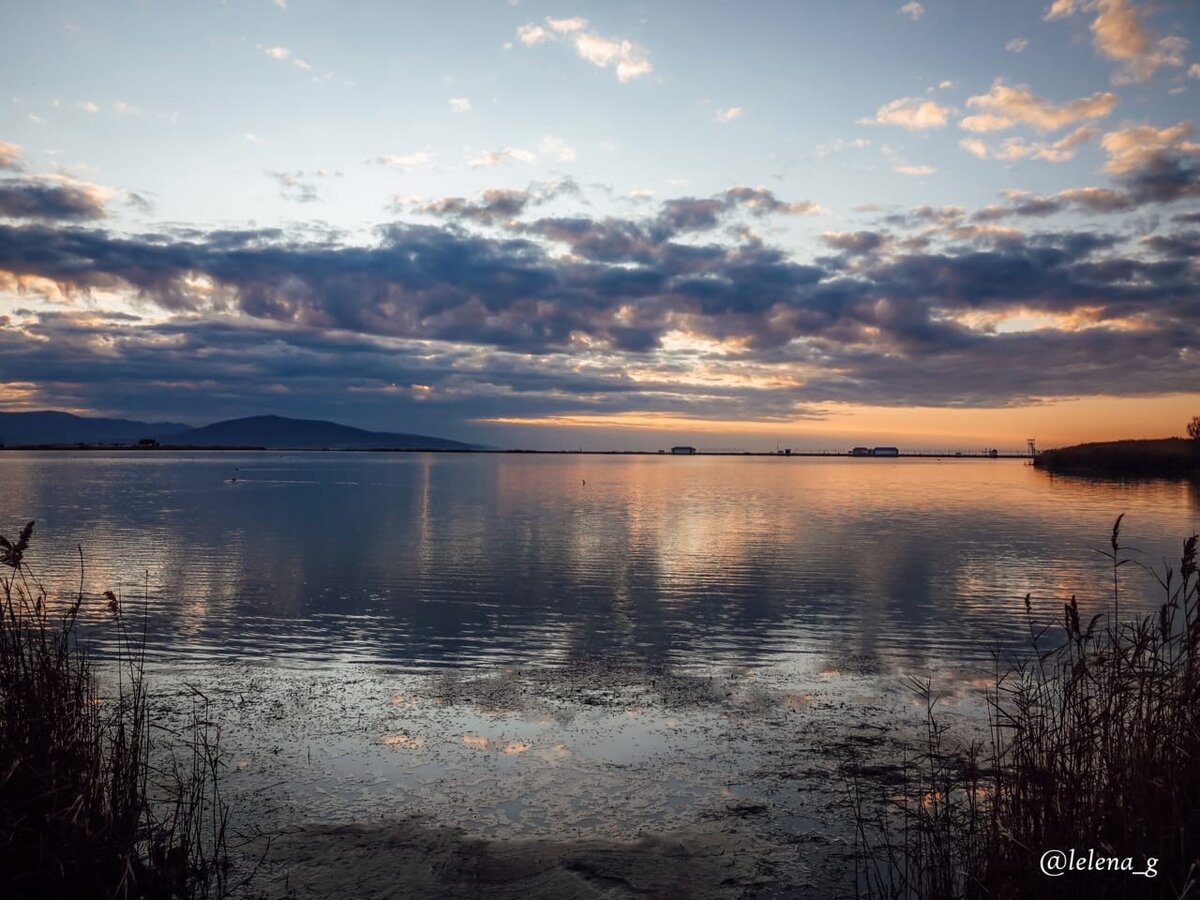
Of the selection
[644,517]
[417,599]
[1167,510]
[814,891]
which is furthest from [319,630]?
[1167,510]

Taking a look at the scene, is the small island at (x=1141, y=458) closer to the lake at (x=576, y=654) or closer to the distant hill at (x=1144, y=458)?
the distant hill at (x=1144, y=458)

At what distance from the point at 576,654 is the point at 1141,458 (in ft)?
374

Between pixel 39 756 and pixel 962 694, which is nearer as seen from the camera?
pixel 39 756

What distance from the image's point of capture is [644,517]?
53.4 metres

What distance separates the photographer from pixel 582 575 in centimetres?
2956

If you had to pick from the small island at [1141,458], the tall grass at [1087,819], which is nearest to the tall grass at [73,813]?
the tall grass at [1087,819]

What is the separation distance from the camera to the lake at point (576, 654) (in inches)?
396

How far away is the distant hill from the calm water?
5579 cm

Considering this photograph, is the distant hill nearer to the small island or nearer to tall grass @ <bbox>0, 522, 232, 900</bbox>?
the small island

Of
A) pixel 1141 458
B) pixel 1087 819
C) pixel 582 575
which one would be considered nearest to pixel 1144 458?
pixel 1141 458

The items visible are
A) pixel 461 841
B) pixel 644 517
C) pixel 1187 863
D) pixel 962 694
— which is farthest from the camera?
pixel 644 517

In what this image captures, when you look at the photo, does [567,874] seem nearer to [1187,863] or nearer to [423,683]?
[1187,863]

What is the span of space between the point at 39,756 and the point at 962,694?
44.6ft

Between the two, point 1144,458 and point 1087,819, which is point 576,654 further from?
point 1144,458
